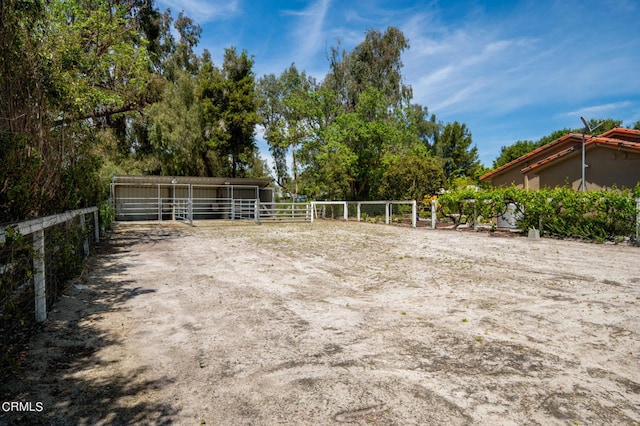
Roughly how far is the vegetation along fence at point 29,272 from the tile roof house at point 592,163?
1389cm

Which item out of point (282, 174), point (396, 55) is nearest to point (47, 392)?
point (396, 55)

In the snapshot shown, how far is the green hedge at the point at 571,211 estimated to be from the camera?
9.75 m

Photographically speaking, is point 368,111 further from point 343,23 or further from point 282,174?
point 282,174

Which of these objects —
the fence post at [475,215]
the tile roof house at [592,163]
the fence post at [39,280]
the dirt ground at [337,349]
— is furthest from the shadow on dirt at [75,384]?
the tile roof house at [592,163]

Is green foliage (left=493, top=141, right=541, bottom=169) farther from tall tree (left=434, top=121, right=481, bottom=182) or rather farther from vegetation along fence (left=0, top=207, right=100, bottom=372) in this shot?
vegetation along fence (left=0, top=207, right=100, bottom=372)

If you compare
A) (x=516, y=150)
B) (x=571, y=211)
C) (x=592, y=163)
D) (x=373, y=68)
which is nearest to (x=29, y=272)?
(x=571, y=211)

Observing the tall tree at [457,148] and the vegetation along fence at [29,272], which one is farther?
the tall tree at [457,148]

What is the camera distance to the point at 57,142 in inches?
191

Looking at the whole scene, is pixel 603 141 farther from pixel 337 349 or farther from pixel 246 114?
pixel 246 114

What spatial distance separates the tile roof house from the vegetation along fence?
1389cm

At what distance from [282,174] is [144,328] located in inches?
1271

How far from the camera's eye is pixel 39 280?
11.3 feet

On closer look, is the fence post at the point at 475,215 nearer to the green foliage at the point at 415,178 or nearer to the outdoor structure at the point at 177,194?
the green foliage at the point at 415,178

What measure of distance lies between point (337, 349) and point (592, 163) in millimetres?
16261
